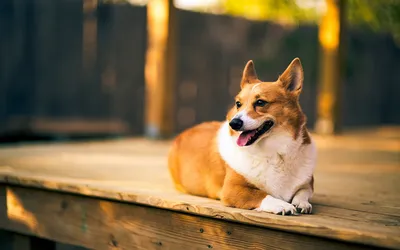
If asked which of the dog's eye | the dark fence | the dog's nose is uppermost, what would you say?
the dog's eye

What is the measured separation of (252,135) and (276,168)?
0.18 metres

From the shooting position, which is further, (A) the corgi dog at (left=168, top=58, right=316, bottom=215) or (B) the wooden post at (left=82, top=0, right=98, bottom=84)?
(B) the wooden post at (left=82, top=0, right=98, bottom=84)

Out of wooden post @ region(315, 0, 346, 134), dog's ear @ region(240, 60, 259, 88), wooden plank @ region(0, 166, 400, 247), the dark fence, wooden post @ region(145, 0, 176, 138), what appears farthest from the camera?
wooden post @ region(315, 0, 346, 134)

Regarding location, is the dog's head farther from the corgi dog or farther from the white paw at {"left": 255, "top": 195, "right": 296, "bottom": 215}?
the white paw at {"left": 255, "top": 195, "right": 296, "bottom": 215}

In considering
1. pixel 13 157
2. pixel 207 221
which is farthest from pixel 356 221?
pixel 13 157

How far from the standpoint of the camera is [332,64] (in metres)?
7.46

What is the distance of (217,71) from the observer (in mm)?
8656

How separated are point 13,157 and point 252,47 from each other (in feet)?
17.0

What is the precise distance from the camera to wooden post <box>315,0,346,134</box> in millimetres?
7391

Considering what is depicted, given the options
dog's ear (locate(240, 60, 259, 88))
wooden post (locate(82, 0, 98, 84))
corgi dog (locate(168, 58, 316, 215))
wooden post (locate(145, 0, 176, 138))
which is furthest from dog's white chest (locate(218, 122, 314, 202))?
wooden post (locate(82, 0, 98, 84))

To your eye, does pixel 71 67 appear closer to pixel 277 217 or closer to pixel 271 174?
pixel 271 174

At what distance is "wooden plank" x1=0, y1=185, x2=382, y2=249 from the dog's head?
0.40 metres

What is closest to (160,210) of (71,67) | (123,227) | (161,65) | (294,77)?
(123,227)

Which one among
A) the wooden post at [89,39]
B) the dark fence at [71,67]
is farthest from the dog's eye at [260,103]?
the wooden post at [89,39]
